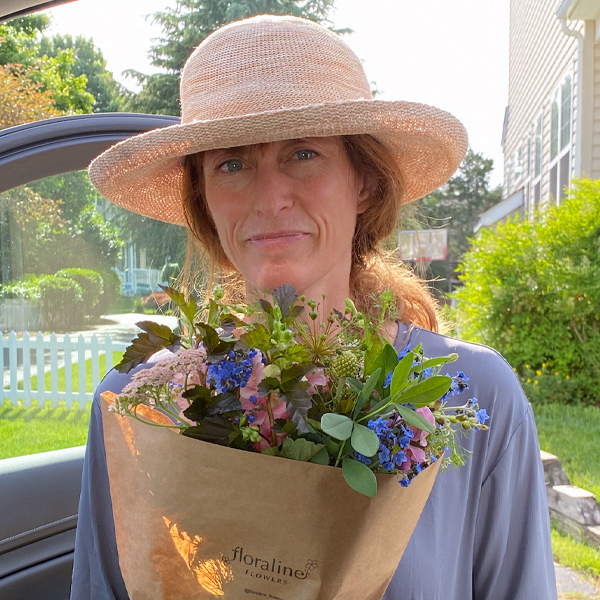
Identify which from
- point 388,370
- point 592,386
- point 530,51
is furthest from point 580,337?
point 530,51

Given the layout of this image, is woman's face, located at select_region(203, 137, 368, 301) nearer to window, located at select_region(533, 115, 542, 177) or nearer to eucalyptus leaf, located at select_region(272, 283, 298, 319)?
eucalyptus leaf, located at select_region(272, 283, 298, 319)

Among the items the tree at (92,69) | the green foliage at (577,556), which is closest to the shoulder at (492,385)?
the green foliage at (577,556)

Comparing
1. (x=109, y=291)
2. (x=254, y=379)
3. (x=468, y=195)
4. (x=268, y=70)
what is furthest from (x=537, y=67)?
(x=468, y=195)

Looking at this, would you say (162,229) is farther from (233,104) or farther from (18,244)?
(233,104)

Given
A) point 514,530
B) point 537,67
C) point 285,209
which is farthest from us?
point 537,67

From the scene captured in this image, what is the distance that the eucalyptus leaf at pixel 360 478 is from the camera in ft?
2.39

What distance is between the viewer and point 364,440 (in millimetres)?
714

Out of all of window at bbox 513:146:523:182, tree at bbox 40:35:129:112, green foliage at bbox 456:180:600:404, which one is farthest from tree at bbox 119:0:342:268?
green foliage at bbox 456:180:600:404

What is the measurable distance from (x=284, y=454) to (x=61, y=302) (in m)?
1.54

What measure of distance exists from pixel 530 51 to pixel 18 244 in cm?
1508

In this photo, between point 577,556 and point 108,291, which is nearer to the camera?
point 108,291

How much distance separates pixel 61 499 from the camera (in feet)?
6.99

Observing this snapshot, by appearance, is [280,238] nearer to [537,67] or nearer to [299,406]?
[299,406]

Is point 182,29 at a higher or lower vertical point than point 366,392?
higher
